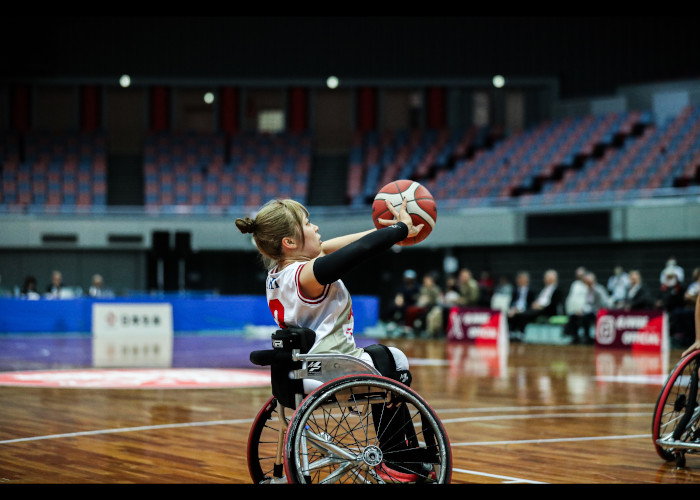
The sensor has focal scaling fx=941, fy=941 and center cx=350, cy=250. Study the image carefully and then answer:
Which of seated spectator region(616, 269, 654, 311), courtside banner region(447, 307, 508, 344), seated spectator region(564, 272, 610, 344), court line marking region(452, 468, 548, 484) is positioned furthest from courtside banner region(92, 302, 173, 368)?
court line marking region(452, 468, 548, 484)

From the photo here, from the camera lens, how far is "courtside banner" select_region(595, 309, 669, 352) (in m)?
16.1

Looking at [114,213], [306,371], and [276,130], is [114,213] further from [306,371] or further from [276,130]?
[306,371]

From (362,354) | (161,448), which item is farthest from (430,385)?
(362,354)

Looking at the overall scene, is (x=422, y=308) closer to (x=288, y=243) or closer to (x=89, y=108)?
(x=89, y=108)

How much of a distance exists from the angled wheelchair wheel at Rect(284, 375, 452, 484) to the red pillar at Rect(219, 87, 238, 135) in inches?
1125

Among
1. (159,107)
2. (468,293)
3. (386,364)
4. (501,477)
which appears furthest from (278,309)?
(159,107)

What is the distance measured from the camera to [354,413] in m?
4.06

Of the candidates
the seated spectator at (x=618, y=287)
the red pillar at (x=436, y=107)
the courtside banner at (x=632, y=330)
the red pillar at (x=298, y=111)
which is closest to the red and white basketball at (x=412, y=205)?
the courtside banner at (x=632, y=330)

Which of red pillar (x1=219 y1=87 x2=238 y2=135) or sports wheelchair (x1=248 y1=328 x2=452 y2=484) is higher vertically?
red pillar (x1=219 y1=87 x2=238 y2=135)

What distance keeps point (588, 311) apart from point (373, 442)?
604 inches

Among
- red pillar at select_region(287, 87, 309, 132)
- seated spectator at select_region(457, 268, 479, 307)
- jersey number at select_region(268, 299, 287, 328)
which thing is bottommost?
seated spectator at select_region(457, 268, 479, 307)

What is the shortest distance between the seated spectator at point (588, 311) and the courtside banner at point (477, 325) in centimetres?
132

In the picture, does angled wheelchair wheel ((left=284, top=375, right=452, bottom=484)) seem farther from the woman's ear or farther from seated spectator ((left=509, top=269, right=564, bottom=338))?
seated spectator ((left=509, top=269, right=564, bottom=338))

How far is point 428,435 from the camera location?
12.7ft
